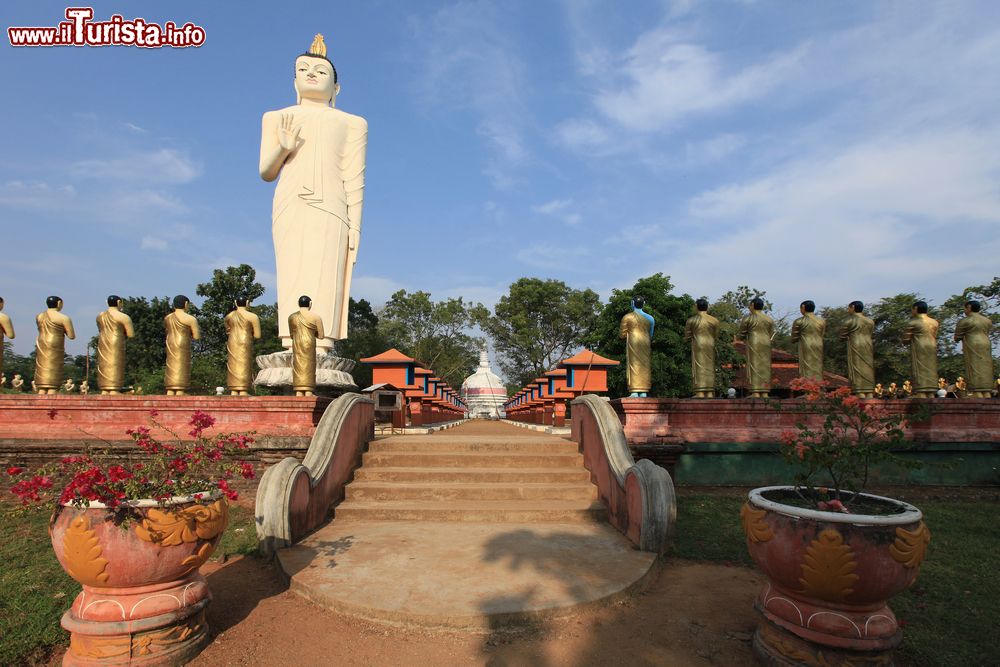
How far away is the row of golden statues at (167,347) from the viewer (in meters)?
7.47

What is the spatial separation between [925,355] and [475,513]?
22.9ft

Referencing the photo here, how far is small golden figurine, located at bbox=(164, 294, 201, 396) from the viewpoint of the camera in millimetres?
7680

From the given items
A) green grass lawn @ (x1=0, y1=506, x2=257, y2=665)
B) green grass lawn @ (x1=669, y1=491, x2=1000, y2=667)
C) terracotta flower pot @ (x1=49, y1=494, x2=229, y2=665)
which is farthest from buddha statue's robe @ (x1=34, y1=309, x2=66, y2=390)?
green grass lawn @ (x1=669, y1=491, x2=1000, y2=667)

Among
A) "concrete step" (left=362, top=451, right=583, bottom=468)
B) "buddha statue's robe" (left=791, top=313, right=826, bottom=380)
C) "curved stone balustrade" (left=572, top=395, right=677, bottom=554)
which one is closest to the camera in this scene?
"curved stone balustrade" (left=572, top=395, right=677, bottom=554)

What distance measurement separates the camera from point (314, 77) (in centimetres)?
1117

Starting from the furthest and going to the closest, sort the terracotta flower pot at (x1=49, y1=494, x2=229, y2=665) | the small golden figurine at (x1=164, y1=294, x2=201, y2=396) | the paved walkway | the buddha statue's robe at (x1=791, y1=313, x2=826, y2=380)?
the buddha statue's robe at (x1=791, y1=313, x2=826, y2=380) → the small golden figurine at (x1=164, y1=294, x2=201, y2=396) → the paved walkway → the terracotta flower pot at (x1=49, y1=494, x2=229, y2=665)

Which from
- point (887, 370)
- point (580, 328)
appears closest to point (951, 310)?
point (887, 370)

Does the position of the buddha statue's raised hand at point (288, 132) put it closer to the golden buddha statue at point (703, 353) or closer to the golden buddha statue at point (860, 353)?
the golden buddha statue at point (703, 353)

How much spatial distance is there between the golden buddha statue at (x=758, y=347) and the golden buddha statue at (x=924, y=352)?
208 cm

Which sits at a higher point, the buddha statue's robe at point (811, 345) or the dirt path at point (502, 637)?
the buddha statue's robe at point (811, 345)

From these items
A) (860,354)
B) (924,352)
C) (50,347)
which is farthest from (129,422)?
(924,352)

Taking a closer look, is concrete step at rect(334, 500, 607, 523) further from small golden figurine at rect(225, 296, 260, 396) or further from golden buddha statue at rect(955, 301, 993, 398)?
golden buddha statue at rect(955, 301, 993, 398)

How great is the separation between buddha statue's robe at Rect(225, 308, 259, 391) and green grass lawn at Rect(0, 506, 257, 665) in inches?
76.7

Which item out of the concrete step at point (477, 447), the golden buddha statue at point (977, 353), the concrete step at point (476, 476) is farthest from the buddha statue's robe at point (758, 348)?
the concrete step at point (476, 476)
